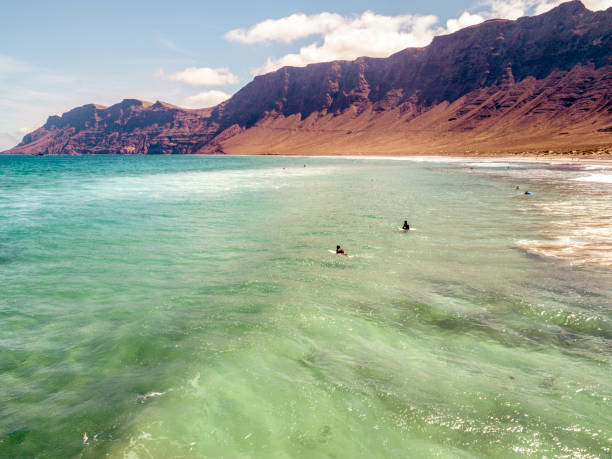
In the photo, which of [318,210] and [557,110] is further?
[557,110]

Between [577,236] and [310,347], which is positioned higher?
[577,236]

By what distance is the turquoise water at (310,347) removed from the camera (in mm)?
6016

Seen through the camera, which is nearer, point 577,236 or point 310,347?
point 310,347

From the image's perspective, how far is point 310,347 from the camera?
8.75m

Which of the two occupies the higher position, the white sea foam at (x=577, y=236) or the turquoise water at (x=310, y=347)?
the white sea foam at (x=577, y=236)

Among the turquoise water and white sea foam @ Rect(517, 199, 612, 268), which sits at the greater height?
white sea foam @ Rect(517, 199, 612, 268)

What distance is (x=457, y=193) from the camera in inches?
1475

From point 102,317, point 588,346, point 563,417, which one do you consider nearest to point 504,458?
point 563,417

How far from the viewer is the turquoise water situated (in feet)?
19.7

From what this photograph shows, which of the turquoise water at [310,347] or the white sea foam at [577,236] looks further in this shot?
the white sea foam at [577,236]

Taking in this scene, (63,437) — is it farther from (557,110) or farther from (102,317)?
(557,110)

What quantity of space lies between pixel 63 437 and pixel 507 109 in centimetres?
19984

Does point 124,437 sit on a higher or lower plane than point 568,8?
lower

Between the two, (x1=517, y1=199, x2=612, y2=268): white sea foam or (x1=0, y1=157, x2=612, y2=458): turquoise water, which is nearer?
(x1=0, y1=157, x2=612, y2=458): turquoise water
